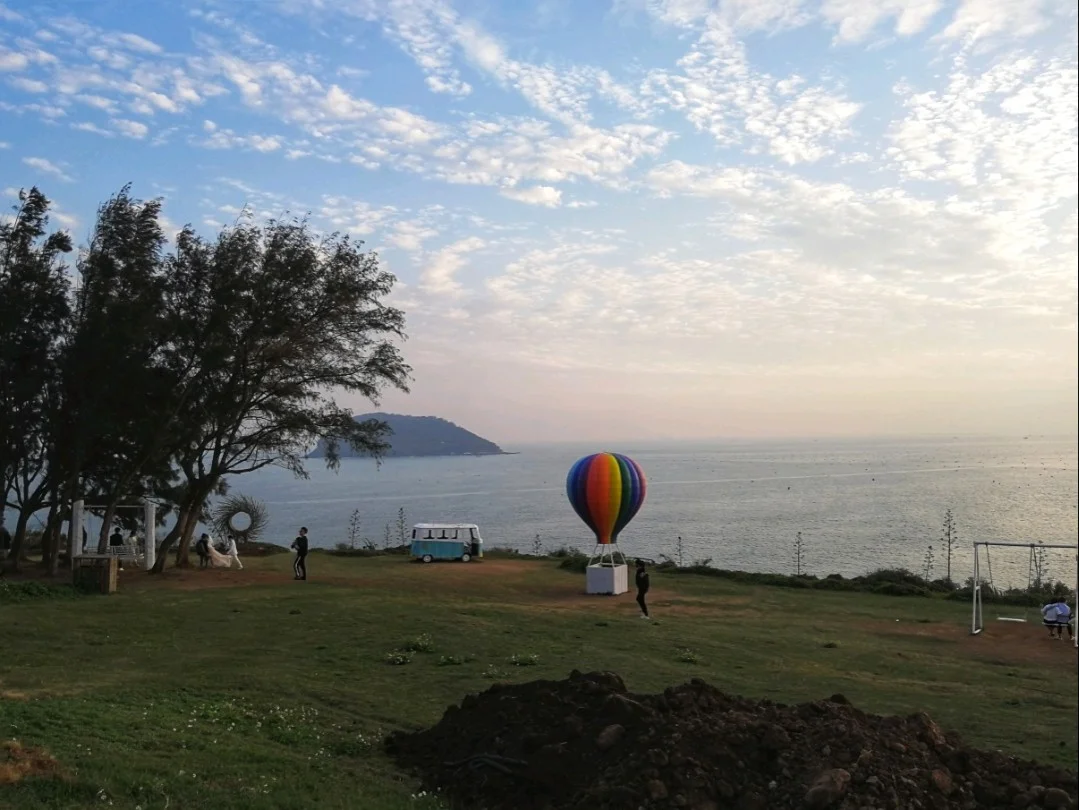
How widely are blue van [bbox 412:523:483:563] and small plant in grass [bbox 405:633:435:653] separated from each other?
18451mm

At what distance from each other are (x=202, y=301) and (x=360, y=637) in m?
15.3

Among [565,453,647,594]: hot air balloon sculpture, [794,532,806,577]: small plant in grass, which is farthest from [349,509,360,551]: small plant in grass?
[794,532,806,577]: small plant in grass

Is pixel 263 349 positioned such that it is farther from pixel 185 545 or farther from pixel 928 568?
pixel 928 568

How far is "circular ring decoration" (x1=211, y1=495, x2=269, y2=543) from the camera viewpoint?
121 ft

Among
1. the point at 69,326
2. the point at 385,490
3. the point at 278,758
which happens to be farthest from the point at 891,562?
the point at 385,490

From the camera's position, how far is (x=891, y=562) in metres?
46.5

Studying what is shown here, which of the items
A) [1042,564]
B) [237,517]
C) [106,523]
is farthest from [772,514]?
[106,523]

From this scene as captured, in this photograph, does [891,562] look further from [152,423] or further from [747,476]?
[747,476]

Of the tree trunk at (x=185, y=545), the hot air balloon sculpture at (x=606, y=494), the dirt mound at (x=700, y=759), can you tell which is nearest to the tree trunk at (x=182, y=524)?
the tree trunk at (x=185, y=545)

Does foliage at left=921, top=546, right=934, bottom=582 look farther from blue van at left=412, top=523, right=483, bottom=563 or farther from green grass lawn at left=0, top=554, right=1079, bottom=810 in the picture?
blue van at left=412, top=523, right=483, bottom=563

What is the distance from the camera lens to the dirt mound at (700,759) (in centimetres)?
691

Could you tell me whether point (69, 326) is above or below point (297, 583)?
above

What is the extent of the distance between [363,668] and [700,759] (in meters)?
7.87

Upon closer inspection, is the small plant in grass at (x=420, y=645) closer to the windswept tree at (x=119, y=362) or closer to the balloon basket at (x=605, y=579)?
the balloon basket at (x=605, y=579)
